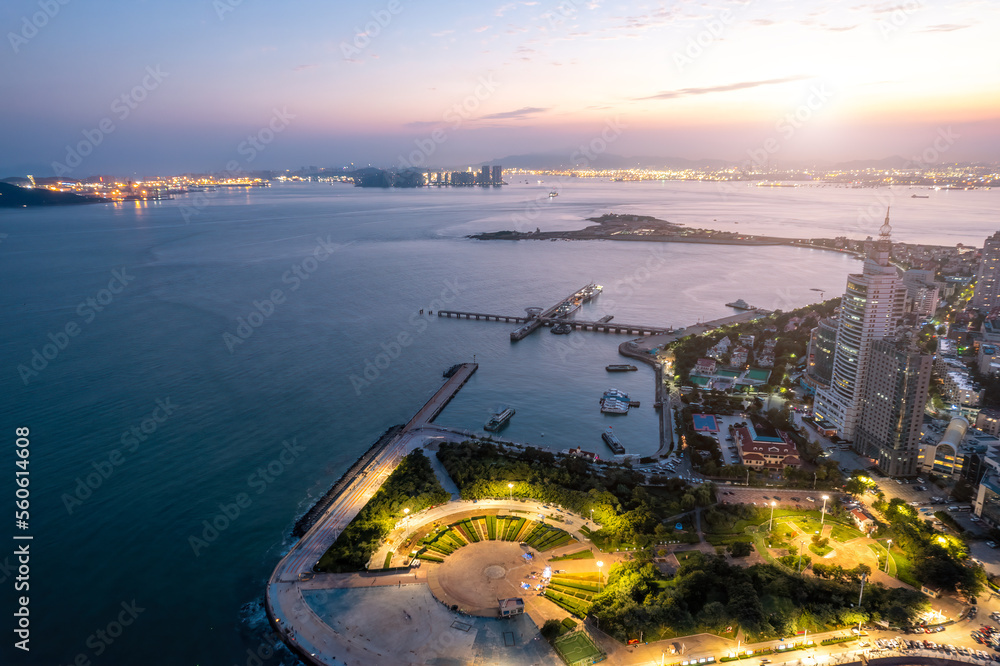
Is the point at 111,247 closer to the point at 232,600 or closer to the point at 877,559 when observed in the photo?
the point at 232,600

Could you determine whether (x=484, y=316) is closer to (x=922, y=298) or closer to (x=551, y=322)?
(x=551, y=322)

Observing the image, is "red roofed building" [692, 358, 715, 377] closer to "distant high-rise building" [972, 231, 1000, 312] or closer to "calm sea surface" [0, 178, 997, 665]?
"calm sea surface" [0, 178, 997, 665]

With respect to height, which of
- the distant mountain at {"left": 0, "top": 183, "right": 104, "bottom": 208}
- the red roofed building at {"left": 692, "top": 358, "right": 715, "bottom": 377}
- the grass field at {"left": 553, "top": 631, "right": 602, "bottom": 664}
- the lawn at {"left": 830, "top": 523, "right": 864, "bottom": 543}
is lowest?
the grass field at {"left": 553, "top": 631, "right": 602, "bottom": 664}

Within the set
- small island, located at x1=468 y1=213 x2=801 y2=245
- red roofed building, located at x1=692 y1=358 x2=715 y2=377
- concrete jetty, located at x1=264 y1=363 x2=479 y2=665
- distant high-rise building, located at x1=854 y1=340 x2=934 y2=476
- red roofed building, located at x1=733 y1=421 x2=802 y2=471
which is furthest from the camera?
small island, located at x1=468 y1=213 x2=801 y2=245

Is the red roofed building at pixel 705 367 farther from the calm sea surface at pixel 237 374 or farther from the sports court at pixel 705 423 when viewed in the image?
the sports court at pixel 705 423

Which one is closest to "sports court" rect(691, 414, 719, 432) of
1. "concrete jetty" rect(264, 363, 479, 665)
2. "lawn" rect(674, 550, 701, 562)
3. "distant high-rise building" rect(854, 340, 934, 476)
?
"distant high-rise building" rect(854, 340, 934, 476)

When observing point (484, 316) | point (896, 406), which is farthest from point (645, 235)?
point (896, 406)
